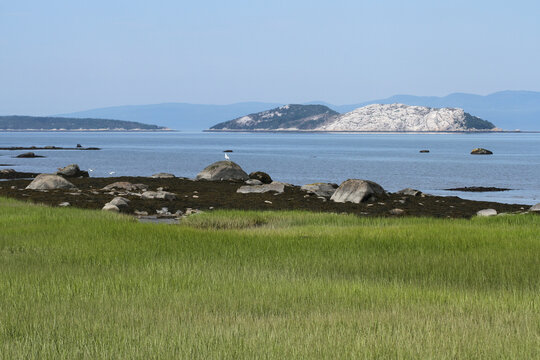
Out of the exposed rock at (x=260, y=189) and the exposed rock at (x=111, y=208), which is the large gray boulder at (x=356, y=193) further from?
the exposed rock at (x=111, y=208)

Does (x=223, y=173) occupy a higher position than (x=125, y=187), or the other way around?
(x=223, y=173)

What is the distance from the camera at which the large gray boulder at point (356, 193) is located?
113 ft

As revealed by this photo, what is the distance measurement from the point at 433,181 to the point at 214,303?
59374 millimetres

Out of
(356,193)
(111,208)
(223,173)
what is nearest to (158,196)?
(111,208)

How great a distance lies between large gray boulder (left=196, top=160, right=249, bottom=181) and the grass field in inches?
992

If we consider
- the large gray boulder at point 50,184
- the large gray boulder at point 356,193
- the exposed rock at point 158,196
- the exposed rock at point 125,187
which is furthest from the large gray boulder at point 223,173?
the large gray boulder at point 356,193

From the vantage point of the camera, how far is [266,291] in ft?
38.1

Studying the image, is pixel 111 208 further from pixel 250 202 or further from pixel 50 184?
pixel 50 184

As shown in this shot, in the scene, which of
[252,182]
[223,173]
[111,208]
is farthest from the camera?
[223,173]

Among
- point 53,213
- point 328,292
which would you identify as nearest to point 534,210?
point 53,213

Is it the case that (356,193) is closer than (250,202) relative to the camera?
No

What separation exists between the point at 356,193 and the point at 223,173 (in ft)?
46.7

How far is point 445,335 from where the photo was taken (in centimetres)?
871

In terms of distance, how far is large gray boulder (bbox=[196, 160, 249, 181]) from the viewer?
153 feet
